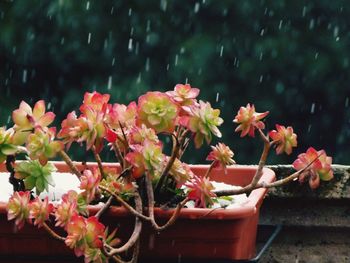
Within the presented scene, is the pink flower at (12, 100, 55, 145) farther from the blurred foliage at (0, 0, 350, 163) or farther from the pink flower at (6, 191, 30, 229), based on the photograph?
the blurred foliage at (0, 0, 350, 163)

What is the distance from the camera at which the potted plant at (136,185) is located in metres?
1.22

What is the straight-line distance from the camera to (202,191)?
127 cm

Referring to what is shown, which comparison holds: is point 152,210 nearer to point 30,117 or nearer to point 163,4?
point 30,117

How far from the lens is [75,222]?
1164 millimetres

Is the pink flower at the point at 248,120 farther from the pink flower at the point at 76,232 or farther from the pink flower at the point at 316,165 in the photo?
the pink flower at the point at 76,232

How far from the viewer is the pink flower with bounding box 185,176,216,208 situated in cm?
127

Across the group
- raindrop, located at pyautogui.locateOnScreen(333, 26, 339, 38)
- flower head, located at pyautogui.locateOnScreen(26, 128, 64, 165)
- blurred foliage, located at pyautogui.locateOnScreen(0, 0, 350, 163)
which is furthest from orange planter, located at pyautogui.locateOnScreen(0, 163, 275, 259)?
raindrop, located at pyautogui.locateOnScreen(333, 26, 339, 38)

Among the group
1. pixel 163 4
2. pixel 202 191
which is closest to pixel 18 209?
pixel 202 191

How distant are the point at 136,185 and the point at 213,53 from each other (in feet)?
9.64

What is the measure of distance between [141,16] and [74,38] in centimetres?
35

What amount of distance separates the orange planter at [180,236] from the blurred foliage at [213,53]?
2882mm

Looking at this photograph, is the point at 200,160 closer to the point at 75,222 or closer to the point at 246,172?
the point at 246,172

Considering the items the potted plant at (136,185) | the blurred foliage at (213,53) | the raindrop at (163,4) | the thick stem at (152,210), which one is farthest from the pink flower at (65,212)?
the raindrop at (163,4)

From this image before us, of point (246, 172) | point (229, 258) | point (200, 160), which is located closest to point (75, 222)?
point (229, 258)
